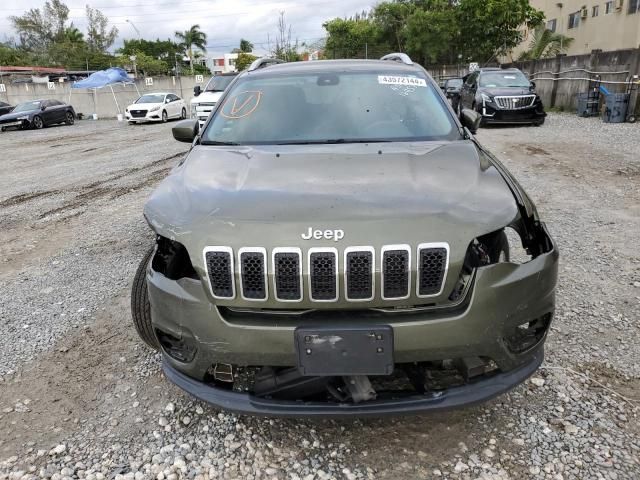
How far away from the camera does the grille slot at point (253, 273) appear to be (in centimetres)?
198

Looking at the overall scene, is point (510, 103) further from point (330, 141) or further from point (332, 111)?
point (330, 141)

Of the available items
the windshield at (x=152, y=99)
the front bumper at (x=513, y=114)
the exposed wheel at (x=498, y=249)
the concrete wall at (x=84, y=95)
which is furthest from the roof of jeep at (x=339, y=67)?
the concrete wall at (x=84, y=95)

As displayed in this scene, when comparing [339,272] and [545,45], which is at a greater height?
[545,45]

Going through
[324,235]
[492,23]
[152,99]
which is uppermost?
[492,23]

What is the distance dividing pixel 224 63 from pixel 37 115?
9502 centimetres

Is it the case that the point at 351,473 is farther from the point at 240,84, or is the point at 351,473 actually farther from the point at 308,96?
the point at 240,84

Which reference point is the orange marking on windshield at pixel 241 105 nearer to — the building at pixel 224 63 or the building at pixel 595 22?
the building at pixel 595 22

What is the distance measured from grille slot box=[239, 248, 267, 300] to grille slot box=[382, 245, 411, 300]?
17.8 inches

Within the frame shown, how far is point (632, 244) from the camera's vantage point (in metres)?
4.69

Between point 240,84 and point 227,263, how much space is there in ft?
7.38

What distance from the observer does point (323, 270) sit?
6.41 ft

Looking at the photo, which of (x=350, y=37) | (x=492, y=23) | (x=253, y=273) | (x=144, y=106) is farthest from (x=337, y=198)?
(x=350, y=37)

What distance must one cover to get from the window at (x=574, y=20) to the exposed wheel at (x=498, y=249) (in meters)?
34.5

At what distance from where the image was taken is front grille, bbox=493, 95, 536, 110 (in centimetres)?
1359
